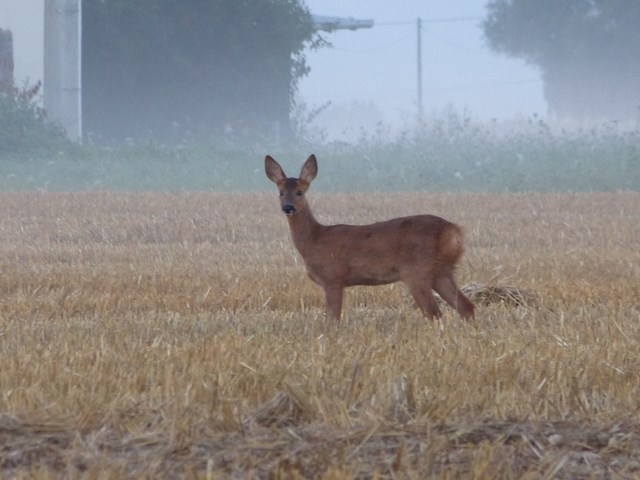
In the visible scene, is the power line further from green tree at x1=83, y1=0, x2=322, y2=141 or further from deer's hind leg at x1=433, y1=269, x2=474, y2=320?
deer's hind leg at x1=433, y1=269, x2=474, y2=320

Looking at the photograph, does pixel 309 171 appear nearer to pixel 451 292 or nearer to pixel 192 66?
pixel 451 292

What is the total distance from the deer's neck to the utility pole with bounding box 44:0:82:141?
29404 millimetres

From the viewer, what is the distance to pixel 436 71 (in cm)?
8531

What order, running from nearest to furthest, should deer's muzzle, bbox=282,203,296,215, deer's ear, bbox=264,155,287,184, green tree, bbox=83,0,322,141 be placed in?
deer's muzzle, bbox=282,203,296,215, deer's ear, bbox=264,155,287,184, green tree, bbox=83,0,322,141

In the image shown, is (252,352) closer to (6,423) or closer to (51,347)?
(51,347)

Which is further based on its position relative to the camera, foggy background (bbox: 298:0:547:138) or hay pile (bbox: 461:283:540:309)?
foggy background (bbox: 298:0:547:138)

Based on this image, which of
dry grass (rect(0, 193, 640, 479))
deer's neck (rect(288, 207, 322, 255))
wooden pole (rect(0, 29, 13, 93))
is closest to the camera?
dry grass (rect(0, 193, 640, 479))

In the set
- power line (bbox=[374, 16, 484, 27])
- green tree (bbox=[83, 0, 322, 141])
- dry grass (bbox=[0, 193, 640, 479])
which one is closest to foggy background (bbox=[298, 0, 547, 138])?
power line (bbox=[374, 16, 484, 27])

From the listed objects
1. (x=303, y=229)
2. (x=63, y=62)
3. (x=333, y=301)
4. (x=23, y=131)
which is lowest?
(x=333, y=301)

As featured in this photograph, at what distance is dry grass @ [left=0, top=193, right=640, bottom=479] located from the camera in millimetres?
4527

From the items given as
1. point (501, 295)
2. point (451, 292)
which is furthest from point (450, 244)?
point (501, 295)

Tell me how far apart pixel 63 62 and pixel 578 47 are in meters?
39.1

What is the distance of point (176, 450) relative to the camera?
4547 millimetres

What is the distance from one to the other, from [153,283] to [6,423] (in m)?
6.22
